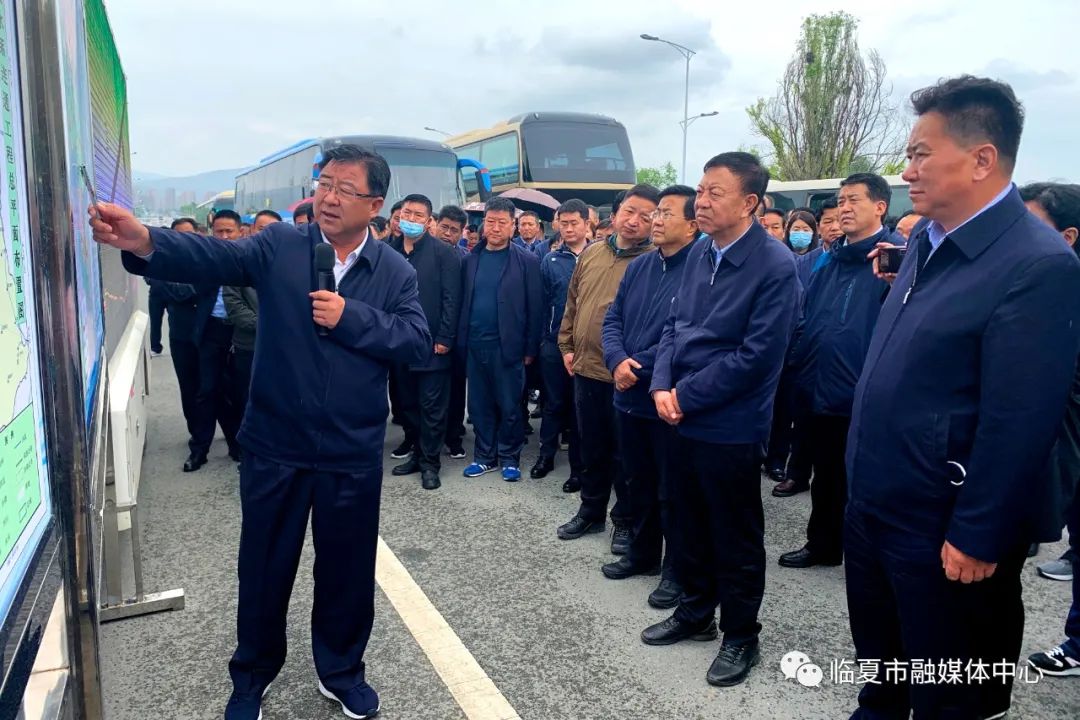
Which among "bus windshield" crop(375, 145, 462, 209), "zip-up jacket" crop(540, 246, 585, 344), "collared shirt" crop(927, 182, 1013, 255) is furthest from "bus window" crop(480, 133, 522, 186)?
"collared shirt" crop(927, 182, 1013, 255)

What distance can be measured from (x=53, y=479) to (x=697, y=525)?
2.29m

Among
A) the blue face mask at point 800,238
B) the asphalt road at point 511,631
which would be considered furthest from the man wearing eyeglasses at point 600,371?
the blue face mask at point 800,238

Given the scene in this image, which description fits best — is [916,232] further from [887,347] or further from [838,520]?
[838,520]

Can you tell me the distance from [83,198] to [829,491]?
134 inches

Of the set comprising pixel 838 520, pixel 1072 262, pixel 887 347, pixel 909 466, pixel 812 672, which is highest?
pixel 1072 262

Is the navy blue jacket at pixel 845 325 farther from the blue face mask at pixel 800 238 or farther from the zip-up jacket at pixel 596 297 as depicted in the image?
the blue face mask at pixel 800 238

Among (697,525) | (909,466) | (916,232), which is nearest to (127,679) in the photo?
(697,525)

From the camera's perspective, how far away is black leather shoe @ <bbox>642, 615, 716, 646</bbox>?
3.05 m

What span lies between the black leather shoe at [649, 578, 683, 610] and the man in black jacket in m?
2.26

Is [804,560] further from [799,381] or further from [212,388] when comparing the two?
[212,388]

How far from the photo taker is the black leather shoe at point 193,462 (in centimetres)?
526

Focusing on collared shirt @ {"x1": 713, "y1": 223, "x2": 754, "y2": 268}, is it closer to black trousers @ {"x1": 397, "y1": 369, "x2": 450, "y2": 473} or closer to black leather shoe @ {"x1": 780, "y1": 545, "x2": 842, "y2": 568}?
black leather shoe @ {"x1": 780, "y1": 545, "x2": 842, "y2": 568}

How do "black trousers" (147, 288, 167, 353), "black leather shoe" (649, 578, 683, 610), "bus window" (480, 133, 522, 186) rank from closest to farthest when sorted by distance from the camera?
1. "black leather shoe" (649, 578, 683, 610)
2. "black trousers" (147, 288, 167, 353)
3. "bus window" (480, 133, 522, 186)

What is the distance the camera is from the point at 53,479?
1.33 metres
